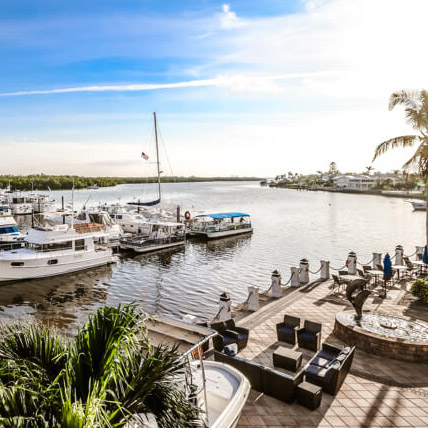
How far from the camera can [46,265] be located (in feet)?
75.4

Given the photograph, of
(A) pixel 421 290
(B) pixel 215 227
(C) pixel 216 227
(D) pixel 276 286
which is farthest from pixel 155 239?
(A) pixel 421 290

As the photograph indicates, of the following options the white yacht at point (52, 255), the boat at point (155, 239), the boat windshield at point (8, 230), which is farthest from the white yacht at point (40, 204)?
the white yacht at point (52, 255)

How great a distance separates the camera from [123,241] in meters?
32.1

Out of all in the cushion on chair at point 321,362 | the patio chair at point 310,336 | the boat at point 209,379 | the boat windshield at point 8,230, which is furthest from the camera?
the boat windshield at point 8,230

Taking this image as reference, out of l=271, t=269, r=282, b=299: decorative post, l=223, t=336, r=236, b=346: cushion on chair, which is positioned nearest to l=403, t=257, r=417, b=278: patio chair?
l=271, t=269, r=282, b=299: decorative post

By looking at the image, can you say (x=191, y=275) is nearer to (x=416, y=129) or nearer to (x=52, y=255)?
(x=52, y=255)

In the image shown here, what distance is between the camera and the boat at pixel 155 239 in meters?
31.7

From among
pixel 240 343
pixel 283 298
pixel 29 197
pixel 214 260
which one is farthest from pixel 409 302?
pixel 29 197

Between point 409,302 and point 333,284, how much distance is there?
3400 millimetres

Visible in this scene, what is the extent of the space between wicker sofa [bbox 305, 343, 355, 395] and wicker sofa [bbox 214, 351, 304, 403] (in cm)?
39

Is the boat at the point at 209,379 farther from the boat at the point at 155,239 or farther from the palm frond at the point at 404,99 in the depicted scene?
the boat at the point at 155,239

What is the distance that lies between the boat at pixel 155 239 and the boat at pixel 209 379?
85.6ft

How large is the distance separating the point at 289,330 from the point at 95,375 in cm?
756

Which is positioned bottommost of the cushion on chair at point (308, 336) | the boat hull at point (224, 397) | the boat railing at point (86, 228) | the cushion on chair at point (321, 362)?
the cushion on chair at point (308, 336)
